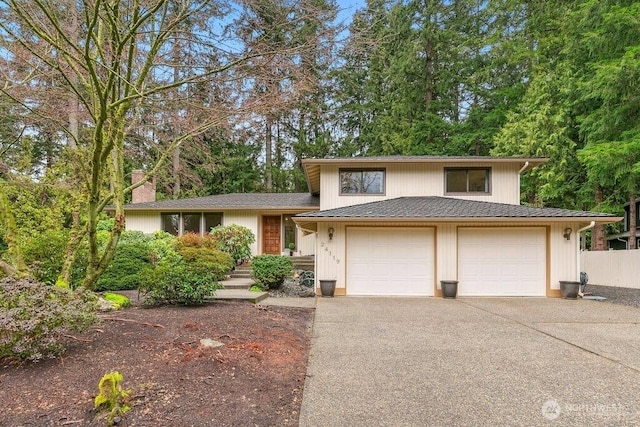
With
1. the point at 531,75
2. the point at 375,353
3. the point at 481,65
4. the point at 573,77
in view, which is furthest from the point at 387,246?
the point at 481,65

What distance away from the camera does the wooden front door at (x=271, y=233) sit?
15695 millimetres

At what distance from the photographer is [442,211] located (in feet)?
32.4

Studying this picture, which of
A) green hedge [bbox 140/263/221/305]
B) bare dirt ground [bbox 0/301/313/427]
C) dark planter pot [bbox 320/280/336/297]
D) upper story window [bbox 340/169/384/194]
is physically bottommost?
dark planter pot [bbox 320/280/336/297]

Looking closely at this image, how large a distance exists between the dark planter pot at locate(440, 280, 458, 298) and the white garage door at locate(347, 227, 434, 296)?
454mm

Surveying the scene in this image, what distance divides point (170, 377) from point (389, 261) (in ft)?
24.4

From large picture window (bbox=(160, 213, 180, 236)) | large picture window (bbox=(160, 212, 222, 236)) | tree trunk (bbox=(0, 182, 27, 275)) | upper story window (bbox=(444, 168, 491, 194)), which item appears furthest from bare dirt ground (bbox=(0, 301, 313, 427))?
large picture window (bbox=(160, 213, 180, 236))

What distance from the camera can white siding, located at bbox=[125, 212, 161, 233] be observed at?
15281 mm

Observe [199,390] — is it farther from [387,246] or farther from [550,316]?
[387,246]

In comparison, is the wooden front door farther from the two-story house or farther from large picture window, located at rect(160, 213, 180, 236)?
the two-story house

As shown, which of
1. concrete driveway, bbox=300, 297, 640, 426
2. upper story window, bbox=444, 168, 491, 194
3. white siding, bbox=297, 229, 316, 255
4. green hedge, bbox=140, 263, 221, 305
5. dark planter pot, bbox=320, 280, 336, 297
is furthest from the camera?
white siding, bbox=297, 229, 316, 255

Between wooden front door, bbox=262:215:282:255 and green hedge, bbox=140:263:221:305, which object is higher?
wooden front door, bbox=262:215:282:255

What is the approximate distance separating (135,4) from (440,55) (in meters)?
21.8

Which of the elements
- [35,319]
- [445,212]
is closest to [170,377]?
[35,319]

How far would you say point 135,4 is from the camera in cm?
441
